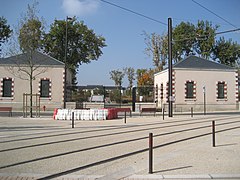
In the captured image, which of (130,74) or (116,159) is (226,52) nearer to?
(130,74)

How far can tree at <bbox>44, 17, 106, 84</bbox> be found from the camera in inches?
1801

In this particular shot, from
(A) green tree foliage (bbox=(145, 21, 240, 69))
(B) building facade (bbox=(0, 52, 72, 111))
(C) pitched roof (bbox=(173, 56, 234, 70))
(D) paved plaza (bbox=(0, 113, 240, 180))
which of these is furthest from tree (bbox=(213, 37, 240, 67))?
(D) paved plaza (bbox=(0, 113, 240, 180))

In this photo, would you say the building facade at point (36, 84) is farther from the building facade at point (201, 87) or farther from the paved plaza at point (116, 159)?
the paved plaza at point (116, 159)

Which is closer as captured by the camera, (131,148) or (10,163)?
(10,163)

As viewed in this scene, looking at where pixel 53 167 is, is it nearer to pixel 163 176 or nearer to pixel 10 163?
pixel 10 163

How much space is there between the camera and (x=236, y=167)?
260 inches

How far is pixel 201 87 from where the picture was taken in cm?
3722

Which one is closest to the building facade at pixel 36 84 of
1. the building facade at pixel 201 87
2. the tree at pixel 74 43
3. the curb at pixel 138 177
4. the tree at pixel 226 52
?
the tree at pixel 74 43

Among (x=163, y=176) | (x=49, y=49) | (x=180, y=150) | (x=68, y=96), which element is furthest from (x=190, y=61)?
(x=163, y=176)

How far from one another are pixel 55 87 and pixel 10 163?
27388mm

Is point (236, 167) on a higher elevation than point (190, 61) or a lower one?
lower

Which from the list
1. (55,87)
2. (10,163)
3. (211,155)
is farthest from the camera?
(55,87)

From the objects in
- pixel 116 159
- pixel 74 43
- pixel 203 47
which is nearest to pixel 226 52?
pixel 203 47

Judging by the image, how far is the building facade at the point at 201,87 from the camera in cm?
3656
